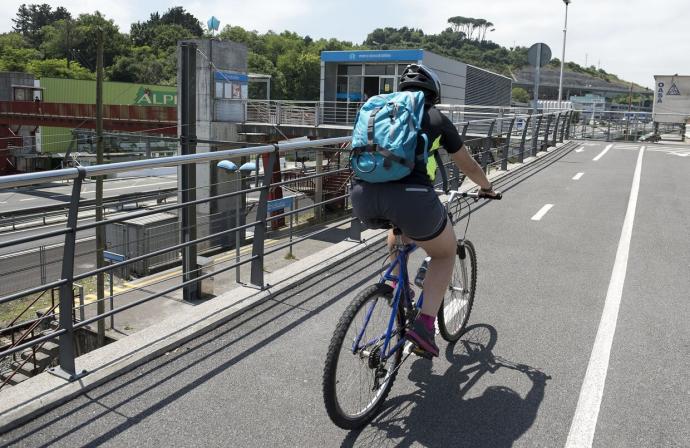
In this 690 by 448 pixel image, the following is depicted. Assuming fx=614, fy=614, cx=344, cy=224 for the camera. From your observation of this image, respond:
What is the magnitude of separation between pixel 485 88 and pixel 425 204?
5202cm

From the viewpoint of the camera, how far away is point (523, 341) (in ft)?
15.5

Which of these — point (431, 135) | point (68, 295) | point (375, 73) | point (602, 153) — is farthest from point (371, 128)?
point (375, 73)

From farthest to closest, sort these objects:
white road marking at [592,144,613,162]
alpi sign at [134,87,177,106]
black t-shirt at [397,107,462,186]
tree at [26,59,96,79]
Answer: tree at [26,59,96,79], alpi sign at [134,87,177,106], white road marking at [592,144,613,162], black t-shirt at [397,107,462,186]

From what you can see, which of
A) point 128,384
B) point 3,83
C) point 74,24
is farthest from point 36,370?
point 74,24

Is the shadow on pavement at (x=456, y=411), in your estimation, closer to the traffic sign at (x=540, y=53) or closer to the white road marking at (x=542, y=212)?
the white road marking at (x=542, y=212)

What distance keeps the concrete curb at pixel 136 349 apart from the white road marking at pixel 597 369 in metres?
2.67

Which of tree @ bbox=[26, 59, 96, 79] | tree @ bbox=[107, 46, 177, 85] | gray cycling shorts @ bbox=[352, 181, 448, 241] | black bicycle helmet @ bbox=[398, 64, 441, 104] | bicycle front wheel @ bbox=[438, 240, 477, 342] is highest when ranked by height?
tree @ bbox=[107, 46, 177, 85]

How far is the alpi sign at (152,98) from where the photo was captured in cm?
6569

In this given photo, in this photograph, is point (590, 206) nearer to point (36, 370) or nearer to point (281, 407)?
point (281, 407)

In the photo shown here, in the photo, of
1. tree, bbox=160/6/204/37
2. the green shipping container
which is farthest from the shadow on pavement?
tree, bbox=160/6/204/37

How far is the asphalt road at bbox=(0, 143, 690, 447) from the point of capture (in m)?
3.36

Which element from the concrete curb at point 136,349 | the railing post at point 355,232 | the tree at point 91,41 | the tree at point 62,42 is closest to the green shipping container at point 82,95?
the tree at point 91,41

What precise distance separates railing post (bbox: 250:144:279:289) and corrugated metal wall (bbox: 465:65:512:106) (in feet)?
140

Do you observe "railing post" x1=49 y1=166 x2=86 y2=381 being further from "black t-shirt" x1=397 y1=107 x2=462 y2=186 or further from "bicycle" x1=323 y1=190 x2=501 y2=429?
"black t-shirt" x1=397 y1=107 x2=462 y2=186
